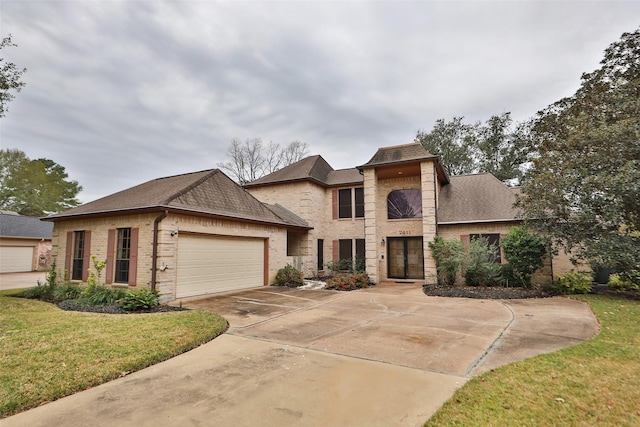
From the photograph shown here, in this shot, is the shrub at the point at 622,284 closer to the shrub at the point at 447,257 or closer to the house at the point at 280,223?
the house at the point at 280,223

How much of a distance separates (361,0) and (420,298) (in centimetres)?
966

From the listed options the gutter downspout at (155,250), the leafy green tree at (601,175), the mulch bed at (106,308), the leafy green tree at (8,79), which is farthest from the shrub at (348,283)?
the leafy green tree at (8,79)

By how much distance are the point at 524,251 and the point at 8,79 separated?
66.8ft

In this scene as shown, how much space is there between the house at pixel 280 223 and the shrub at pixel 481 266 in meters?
1.50

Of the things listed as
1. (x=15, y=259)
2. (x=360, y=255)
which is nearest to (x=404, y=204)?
(x=360, y=255)

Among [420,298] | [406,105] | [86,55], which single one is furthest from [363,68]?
[86,55]

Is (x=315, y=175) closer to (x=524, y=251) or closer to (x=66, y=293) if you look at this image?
(x=524, y=251)

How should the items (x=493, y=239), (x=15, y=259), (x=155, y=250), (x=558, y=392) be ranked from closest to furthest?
(x=558, y=392)
(x=155, y=250)
(x=493, y=239)
(x=15, y=259)

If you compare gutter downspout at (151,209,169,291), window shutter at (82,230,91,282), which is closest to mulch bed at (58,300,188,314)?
gutter downspout at (151,209,169,291)

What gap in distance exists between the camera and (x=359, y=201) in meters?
16.7

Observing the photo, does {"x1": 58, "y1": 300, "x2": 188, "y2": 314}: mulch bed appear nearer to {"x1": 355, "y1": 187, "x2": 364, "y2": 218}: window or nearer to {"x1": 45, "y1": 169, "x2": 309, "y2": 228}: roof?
{"x1": 45, "y1": 169, "x2": 309, "y2": 228}: roof

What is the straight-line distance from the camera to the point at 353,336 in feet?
19.1

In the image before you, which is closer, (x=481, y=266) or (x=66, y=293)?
(x=66, y=293)

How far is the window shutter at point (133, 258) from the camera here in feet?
31.2
